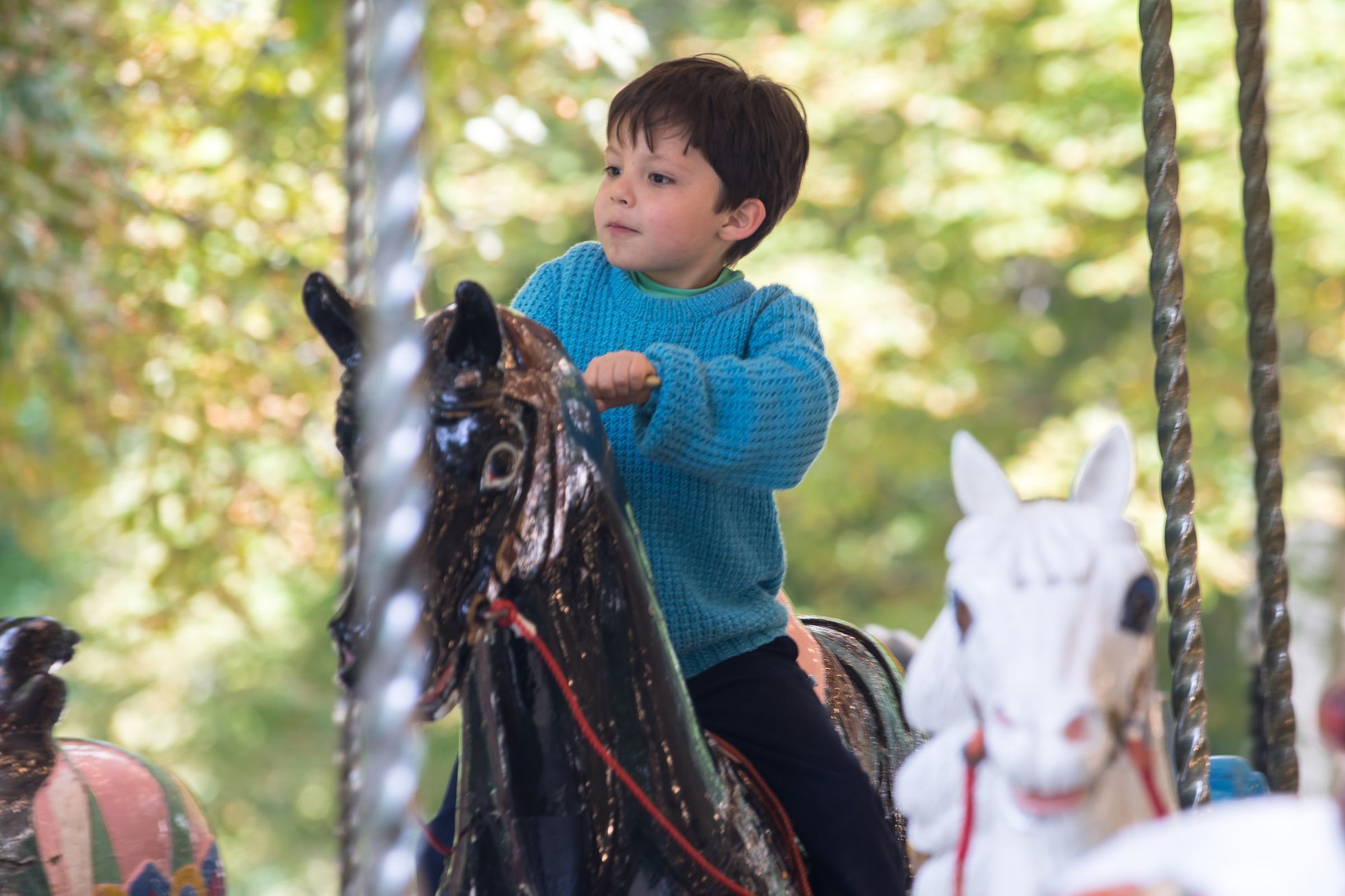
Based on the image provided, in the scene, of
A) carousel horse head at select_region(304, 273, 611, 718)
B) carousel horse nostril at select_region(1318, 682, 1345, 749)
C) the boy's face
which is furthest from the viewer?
the boy's face

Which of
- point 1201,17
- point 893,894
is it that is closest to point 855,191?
point 1201,17

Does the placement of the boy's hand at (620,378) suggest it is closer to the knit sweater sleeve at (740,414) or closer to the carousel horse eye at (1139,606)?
the knit sweater sleeve at (740,414)

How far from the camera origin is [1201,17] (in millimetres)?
6812

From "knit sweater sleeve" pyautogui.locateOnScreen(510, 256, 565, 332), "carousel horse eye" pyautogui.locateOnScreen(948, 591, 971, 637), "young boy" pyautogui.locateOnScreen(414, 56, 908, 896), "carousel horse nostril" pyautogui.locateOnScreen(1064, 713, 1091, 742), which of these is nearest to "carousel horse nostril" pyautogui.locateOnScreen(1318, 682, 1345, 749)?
"carousel horse nostril" pyautogui.locateOnScreen(1064, 713, 1091, 742)

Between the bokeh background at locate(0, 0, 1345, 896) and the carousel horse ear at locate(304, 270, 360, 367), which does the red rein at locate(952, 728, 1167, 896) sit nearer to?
the carousel horse ear at locate(304, 270, 360, 367)

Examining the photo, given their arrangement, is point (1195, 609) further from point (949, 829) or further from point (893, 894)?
point (949, 829)

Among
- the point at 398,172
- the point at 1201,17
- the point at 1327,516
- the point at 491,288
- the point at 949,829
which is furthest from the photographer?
the point at 491,288

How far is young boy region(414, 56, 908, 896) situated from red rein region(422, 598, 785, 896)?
0.88 ft

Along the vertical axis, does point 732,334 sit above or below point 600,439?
above

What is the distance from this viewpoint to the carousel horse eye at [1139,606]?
1.17m

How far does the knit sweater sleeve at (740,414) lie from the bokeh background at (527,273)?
202cm

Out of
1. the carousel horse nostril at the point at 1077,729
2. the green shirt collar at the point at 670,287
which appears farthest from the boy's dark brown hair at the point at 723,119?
the carousel horse nostril at the point at 1077,729

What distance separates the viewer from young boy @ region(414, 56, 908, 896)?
178 cm

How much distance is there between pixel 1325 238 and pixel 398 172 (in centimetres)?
673
